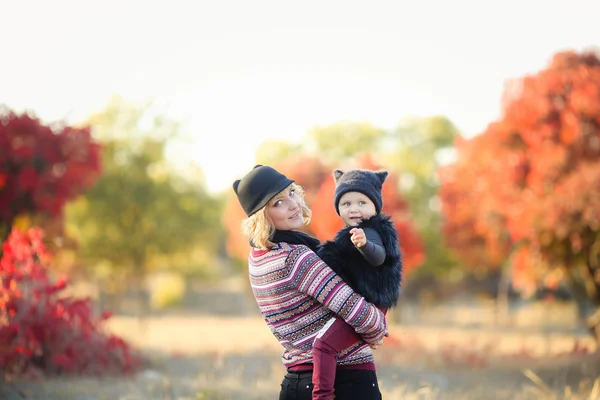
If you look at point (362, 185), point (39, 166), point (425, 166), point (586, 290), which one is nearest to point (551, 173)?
point (586, 290)

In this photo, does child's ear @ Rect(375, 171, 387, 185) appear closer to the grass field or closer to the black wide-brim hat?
the black wide-brim hat

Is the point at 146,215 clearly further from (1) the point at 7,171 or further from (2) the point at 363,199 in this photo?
(2) the point at 363,199

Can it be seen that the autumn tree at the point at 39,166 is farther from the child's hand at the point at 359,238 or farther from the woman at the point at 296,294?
the child's hand at the point at 359,238

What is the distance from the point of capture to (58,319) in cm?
813

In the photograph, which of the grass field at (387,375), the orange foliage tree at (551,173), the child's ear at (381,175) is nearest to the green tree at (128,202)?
the grass field at (387,375)

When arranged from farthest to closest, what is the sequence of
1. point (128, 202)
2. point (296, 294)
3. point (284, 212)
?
point (128, 202) < point (284, 212) < point (296, 294)

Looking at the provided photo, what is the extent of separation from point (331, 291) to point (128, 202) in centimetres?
1974

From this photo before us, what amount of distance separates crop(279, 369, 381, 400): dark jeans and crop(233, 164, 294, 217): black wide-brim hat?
0.78m

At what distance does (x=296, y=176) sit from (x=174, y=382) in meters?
17.2

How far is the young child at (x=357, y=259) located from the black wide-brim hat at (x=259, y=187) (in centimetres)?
31

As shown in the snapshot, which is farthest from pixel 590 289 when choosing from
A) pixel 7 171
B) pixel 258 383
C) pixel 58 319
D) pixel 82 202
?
pixel 82 202

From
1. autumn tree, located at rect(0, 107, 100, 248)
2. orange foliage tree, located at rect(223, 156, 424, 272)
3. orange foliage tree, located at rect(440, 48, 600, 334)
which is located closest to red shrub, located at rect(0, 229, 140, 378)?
autumn tree, located at rect(0, 107, 100, 248)

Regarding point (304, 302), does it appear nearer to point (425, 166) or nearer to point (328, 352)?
point (328, 352)

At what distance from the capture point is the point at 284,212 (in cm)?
298
